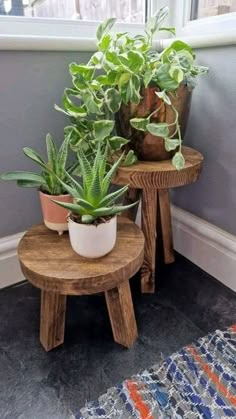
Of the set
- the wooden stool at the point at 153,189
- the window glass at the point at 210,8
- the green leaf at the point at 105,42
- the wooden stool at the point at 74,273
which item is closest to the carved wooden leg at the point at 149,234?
the wooden stool at the point at 153,189

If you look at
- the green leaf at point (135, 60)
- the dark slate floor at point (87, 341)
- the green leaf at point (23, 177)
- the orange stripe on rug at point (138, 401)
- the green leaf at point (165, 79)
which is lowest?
the dark slate floor at point (87, 341)

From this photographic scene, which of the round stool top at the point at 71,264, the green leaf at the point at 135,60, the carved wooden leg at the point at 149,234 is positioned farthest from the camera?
the carved wooden leg at the point at 149,234

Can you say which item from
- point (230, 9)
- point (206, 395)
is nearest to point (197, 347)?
point (206, 395)

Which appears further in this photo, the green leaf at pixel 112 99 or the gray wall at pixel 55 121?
the gray wall at pixel 55 121

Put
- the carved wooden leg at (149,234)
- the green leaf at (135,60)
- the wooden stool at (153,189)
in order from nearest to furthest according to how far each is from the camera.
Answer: the green leaf at (135,60), the wooden stool at (153,189), the carved wooden leg at (149,234)

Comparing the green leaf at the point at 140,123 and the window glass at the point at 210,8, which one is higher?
the window glass at the point at 210,8

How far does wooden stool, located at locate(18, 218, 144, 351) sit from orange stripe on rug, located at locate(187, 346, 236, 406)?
0.17 m

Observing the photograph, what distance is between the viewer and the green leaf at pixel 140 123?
2.96 feet

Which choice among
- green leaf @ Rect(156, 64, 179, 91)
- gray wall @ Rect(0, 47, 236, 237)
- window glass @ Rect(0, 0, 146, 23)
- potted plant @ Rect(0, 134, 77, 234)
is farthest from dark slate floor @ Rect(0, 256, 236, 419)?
window glass @ Rect(0, 0, 146, 23)

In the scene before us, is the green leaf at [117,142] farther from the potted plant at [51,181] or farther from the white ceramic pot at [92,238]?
the white ceramic pot at [92,238]

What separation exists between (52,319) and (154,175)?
49 cm

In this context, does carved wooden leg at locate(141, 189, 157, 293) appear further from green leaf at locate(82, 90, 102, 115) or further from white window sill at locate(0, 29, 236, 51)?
white window sill at locate(0, 29, 236, 51)

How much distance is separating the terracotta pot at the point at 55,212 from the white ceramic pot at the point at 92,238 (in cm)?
11

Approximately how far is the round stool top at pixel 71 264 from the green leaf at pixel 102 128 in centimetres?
28
